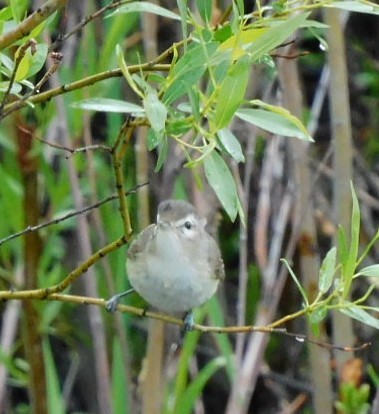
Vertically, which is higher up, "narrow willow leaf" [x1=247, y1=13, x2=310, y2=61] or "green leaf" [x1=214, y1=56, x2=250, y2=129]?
"narrow willow leaf" [x1=247, y1=13, x2=310, y2=61]

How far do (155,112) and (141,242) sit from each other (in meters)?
1.01

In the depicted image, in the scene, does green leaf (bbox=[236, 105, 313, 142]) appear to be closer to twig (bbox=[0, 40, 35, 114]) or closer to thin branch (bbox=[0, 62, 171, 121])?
thin branch (bbox=[0, 62, 171, 121])

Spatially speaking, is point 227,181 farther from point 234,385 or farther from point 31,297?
point 234,385

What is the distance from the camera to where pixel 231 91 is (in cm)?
94

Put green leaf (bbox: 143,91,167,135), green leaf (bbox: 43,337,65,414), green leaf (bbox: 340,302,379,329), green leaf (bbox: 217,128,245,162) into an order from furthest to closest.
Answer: green leaf (bbox: 43,337,65,414) → green leaf (bbox: 340,302,379,329) → green leaf (bbox: 217,128,245,162) → green leaf (bbox: 143,91,167,135)

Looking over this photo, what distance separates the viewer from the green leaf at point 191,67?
3.07 ft

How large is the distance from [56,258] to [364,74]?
1.12 m

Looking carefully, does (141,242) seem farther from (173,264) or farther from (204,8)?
(204,8)

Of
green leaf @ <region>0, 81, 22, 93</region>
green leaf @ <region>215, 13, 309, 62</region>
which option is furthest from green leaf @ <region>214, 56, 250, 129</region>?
green leaf @ <region>0, 81, 22, 93</region>

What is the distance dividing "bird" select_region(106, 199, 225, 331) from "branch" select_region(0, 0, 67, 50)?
2.66ft

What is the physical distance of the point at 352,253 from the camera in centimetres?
111

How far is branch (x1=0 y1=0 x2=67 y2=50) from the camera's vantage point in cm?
94

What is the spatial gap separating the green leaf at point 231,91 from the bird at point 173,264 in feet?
2.72

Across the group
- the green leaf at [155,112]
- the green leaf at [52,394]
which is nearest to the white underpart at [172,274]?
the green leaf at [52,394]
